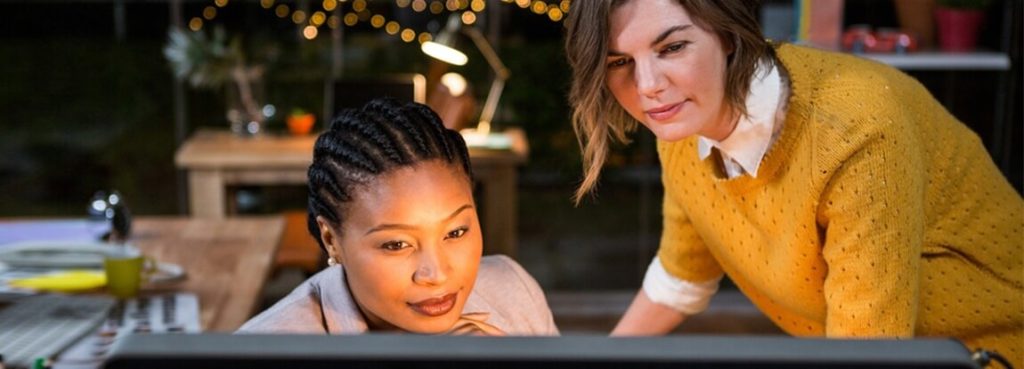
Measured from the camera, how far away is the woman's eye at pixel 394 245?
4.05 ft

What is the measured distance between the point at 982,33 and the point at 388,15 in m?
2.35

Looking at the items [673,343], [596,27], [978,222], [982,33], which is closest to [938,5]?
[982,33]

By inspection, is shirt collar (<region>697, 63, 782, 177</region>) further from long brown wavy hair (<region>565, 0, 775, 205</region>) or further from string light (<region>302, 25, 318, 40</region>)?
string light (<region>302, 25, 318, 40</region>)

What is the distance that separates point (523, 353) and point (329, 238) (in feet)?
2.16

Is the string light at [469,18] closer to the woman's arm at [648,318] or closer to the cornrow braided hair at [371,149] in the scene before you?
the woman's arm at [648,318]

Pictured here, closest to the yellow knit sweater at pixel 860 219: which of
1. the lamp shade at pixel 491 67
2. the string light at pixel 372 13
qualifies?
the lamp shade at pixel 491 67

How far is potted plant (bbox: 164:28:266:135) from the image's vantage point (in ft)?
17.7

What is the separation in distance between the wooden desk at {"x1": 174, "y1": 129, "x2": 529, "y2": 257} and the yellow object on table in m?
2.04

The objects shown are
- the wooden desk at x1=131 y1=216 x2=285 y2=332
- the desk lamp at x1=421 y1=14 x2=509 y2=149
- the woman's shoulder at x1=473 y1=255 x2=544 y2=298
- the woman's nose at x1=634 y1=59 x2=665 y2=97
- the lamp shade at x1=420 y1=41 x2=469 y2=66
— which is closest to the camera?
the woman's nose at x1=634 y1=59 x2=665 y2=97

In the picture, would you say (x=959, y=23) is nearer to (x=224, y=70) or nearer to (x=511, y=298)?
(x=224, y=70)

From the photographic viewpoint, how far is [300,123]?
5.41 meters

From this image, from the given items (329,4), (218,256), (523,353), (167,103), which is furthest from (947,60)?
(523,353)

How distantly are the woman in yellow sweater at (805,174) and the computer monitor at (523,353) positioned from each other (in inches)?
26.3

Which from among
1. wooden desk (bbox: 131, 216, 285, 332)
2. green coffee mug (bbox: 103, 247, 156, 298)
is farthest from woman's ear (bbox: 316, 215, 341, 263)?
green coffee mug (bbox: 103, 247, 156, 298)
